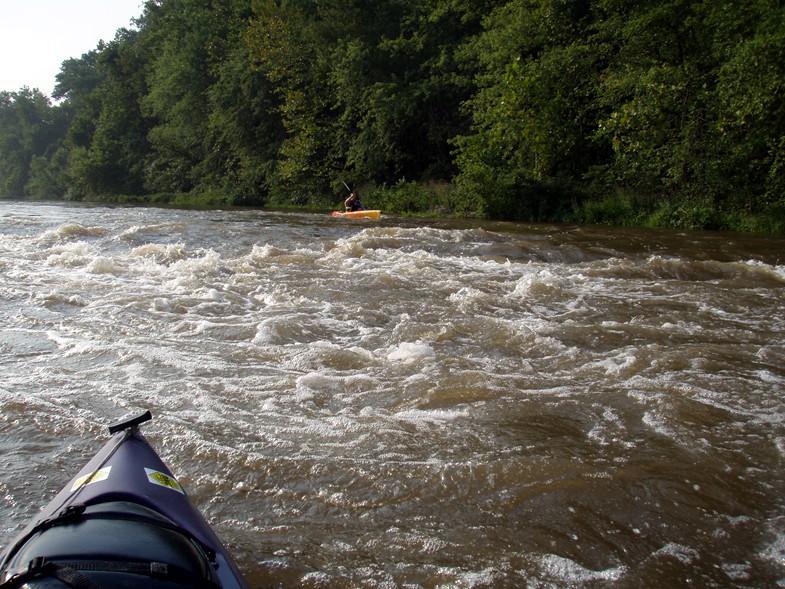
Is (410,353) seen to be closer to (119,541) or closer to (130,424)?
(130,424)

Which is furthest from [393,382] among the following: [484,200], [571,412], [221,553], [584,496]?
[484,200]

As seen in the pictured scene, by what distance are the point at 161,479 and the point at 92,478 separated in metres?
0.21

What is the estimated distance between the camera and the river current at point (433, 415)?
2.55 m

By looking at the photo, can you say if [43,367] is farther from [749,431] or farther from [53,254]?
[53,254]

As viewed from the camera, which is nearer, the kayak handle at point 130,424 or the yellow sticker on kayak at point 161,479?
the yellow sticker on kayak at point 161,479

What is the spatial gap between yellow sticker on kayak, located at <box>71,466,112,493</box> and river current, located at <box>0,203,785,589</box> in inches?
28.3

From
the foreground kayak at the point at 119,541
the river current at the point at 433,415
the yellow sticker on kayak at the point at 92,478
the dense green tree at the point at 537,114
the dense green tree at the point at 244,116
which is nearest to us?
the foreground kayak at the point at 119,541

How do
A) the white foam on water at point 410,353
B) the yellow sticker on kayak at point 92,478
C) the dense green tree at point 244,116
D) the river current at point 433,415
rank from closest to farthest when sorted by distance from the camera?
the yellow sticker on kayak at point 92,478 < the river current at point 433,415 < the white foam on water at point 410,353 < the dense green tree at point 244,116

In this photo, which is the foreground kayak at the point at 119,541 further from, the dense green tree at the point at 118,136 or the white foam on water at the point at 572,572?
the dense green tree at the point at 118,136

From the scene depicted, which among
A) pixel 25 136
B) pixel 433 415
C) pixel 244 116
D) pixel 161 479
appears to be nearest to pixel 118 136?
pixel 244 116

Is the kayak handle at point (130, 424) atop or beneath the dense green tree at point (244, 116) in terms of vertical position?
beneath

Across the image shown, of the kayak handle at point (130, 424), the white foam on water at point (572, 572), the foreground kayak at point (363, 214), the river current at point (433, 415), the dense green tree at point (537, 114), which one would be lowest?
the white foam on water at point (572, 572)

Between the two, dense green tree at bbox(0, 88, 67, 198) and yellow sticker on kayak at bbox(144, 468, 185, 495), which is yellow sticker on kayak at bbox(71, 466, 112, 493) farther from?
dense green tree at bbox(0, 88, 67, 198)

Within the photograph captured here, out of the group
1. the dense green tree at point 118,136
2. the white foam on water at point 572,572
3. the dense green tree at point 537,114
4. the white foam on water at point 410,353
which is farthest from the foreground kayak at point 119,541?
the dense green tree at point 118,136
